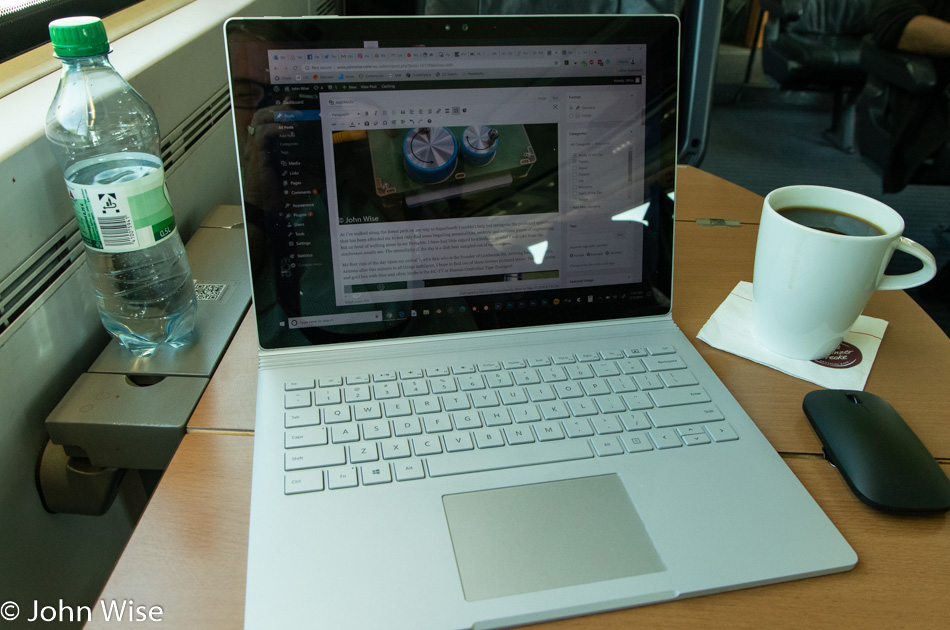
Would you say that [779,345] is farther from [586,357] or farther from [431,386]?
[431,386]

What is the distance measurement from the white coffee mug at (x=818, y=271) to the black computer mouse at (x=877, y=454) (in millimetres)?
79

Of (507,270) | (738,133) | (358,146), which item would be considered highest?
(358,146)

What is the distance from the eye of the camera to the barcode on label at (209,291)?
0.69 m

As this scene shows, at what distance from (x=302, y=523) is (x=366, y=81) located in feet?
1.16

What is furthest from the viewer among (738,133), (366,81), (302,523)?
(738,133)

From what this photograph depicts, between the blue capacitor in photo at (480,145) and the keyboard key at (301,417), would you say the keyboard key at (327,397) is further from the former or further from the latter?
the blue capacitor in photo at (480,145)

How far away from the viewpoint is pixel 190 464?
0.50m

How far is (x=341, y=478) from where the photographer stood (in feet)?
1.52

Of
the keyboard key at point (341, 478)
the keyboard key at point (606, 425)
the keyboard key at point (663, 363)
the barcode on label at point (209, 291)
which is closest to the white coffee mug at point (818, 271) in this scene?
the keyboard key at point (663, 363)

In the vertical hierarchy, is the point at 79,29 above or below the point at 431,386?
above

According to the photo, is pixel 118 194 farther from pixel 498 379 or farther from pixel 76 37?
pixel 498 379

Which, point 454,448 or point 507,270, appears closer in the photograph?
point 454,448

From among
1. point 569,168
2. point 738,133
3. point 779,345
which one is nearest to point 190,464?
point 569,168

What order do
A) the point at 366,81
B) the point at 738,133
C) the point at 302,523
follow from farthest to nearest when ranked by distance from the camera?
the point at 738,133, the point at 366,81, the point at 302,523
